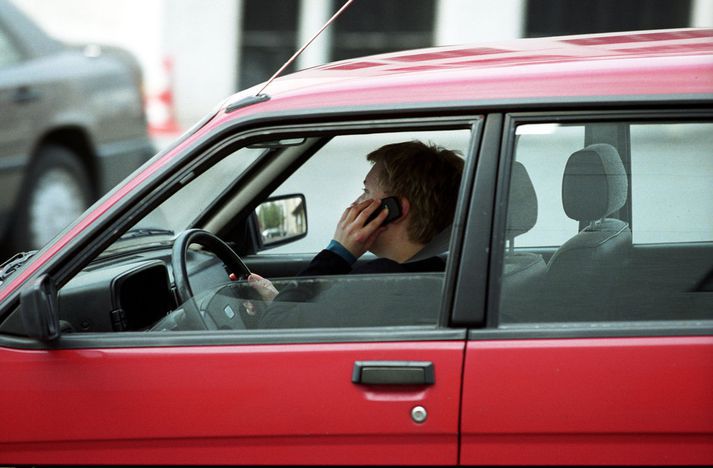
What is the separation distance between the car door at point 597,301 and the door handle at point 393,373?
0.28 feet

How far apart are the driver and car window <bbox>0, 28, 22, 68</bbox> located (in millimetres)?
4157

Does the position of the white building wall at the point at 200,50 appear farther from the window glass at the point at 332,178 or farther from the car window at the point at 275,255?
the car window at the point at 275,255

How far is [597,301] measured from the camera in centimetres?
239

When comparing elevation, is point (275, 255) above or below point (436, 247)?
below

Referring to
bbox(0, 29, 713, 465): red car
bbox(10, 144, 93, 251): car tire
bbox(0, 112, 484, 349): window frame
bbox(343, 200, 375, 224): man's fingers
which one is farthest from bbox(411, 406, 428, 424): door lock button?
bbox(10, 144, 93, 251): car tire

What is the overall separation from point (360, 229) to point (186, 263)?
1.46 feet

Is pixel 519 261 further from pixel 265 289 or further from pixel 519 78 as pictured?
pixel 265 289

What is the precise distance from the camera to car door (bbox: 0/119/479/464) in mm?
2352

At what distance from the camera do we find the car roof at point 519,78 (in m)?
2.36

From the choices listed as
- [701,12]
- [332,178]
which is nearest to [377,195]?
[332,178]

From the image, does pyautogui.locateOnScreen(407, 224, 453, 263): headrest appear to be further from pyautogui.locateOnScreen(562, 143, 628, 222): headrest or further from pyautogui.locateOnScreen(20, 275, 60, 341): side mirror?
pyautogui.locateOnScreen(20, 275, 60, 341): side mirror

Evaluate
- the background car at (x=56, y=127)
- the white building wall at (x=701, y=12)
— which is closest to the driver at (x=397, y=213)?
the background car at (x=56, y=127)

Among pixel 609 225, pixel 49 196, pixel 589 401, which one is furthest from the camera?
pixel 49 196

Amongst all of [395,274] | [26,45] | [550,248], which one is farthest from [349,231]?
Result: [26,45]
